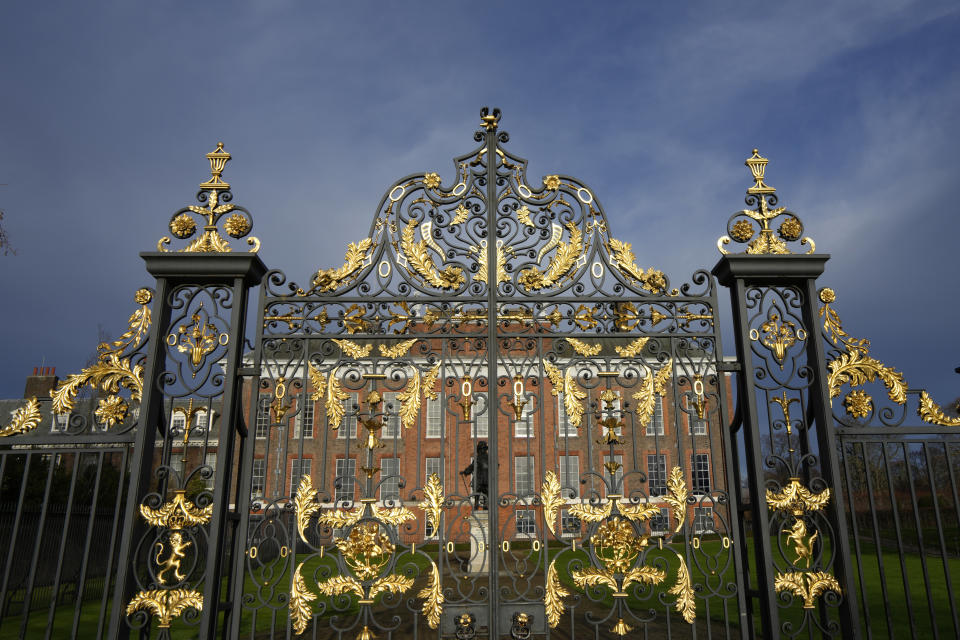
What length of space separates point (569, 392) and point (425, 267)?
5.28 feet

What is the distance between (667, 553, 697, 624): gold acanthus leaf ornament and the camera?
200 inches

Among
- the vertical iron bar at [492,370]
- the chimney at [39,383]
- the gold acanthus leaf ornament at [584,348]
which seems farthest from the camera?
the chimney at [39,383]

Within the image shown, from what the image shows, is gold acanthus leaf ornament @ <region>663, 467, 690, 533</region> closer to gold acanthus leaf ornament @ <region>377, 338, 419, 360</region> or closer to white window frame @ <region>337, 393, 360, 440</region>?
gold acanthus leaf ornament @ <region>377, 338, 419, 360</region>

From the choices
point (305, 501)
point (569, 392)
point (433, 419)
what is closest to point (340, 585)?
point (305, 501)

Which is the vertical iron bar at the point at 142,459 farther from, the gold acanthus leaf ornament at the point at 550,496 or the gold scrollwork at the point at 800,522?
the gold scrollwork at the point at 800,522

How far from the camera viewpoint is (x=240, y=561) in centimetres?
503

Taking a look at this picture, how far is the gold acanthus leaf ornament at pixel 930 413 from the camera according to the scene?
5.39 m

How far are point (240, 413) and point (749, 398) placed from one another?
13.3 feet

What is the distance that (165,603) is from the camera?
4.88 m

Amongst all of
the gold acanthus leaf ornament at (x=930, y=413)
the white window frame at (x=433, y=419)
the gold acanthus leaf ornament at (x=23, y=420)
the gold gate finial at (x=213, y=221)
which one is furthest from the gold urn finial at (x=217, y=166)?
the white window frame at (x=433, y=419)

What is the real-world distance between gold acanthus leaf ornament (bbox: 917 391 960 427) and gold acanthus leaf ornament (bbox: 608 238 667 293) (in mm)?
2224

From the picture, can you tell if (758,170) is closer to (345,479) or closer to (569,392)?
(569,392)

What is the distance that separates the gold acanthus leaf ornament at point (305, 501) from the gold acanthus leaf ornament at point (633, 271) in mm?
3117

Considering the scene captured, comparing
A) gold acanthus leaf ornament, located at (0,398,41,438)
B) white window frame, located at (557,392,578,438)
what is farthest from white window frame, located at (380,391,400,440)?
gold acanthus leaf ornament, located at (0,398,41,438)
